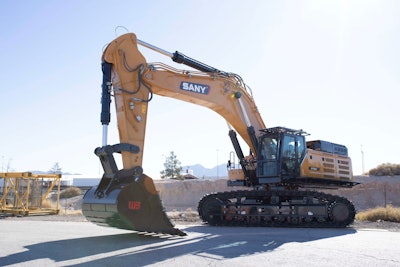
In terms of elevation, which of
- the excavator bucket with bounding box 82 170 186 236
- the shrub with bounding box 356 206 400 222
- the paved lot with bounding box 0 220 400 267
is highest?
the excavator bucket with bounding box 82 170 186 236

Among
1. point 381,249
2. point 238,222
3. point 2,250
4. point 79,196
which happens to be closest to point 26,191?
point 238,222

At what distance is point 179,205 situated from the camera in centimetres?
4328

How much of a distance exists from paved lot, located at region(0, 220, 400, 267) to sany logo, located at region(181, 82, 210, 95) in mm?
4820

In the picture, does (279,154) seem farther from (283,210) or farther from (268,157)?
(283,210)

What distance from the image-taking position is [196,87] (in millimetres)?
13078

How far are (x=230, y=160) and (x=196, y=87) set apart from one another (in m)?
3.98

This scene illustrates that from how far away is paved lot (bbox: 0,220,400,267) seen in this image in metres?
6.70

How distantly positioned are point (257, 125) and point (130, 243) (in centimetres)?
764

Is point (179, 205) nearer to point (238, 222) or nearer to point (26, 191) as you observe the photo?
point (26, 191)

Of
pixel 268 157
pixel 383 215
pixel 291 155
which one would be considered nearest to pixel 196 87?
pixel 268 157

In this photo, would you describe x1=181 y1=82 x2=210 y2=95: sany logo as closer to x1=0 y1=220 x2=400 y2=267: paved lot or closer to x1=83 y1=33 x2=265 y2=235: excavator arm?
x1=83 y1=33 x2=265 y2=235: excavator arm

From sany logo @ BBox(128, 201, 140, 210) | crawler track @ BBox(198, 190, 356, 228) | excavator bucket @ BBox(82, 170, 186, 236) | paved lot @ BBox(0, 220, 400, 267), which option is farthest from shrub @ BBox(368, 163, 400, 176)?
sany logo @ BBox(128, 201, 140, 210)

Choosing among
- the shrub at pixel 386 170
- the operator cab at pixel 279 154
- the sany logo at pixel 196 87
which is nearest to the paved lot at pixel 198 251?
the operator cab at pixel 279 154

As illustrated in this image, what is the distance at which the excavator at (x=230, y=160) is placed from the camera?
9.66m
